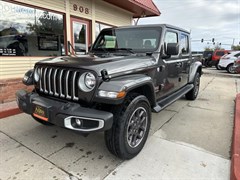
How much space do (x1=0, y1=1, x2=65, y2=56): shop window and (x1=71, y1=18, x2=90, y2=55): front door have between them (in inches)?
21.0

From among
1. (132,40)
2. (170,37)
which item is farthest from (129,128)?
(170,37)

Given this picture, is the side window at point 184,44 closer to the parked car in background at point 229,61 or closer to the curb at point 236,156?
the curb at point 236,156

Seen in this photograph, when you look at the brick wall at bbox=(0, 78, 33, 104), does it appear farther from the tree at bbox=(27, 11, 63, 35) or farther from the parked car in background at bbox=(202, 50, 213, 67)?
the parked car in background at bbox=(202, 50, 213, 67)

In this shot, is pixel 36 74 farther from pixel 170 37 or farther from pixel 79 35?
pixel 79 35

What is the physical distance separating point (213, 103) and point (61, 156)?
4.51 metres

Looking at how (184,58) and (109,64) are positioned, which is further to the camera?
(184,58)

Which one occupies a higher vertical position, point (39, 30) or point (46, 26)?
point (46, 26)

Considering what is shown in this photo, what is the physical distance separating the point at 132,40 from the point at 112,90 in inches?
65.3

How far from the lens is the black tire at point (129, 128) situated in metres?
2.27

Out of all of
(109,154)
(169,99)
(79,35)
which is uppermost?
(79,35)

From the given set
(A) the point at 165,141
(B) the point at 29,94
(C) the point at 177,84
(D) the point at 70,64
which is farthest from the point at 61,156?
(C) the point at 177,84

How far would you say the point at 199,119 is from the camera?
4.10 m

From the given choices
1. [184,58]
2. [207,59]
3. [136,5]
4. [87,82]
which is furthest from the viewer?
[207,59]

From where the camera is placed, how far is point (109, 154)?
2678 mm
